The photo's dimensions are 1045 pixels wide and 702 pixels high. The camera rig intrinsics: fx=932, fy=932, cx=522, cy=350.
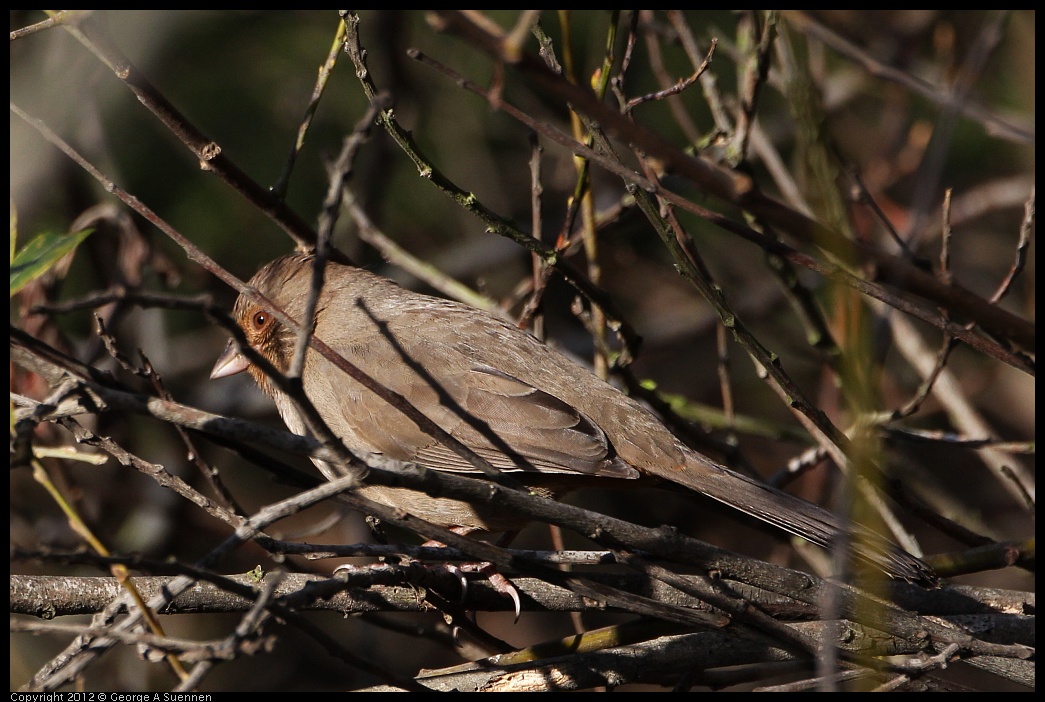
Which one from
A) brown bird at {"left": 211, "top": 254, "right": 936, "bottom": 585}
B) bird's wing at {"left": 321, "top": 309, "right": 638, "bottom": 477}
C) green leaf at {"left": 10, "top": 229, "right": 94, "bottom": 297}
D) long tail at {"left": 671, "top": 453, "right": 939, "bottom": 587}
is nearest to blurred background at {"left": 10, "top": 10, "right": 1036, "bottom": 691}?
brown bird at {"left": 211, "top": 254, "right": 936, "bottom": 585}

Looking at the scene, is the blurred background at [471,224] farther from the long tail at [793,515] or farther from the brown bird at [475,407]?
the long tail at [793,515]

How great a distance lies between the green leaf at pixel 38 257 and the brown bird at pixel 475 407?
0.89m

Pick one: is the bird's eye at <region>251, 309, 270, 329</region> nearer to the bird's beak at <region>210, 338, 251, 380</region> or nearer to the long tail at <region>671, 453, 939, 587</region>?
the bird's beak at <region>210, 338, 251, 380</region>

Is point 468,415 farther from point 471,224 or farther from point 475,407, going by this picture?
point 471,224

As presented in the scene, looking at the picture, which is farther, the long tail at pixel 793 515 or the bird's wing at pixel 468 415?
the bird's wing at pixel 468 415

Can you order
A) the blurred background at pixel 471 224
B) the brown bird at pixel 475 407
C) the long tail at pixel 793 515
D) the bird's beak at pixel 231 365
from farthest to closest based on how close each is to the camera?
the blurred background at pixel 471 224, the bird's beak at pixel 231 365, the brown bird at pixel 475 407, the long tail at pixel 793 515

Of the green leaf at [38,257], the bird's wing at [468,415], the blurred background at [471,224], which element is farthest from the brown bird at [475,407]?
the green leaf at [38,257]

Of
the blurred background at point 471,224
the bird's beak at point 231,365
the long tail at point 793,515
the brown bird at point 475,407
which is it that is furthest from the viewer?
the blurred background at point 471,224

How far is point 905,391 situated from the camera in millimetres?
7242

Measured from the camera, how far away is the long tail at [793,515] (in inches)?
128

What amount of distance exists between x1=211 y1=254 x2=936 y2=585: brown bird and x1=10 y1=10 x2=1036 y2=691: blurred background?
2.26ft

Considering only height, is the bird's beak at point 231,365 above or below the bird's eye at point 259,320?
below

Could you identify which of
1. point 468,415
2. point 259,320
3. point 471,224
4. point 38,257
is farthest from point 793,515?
point 471,224

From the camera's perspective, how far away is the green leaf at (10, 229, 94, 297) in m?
3.29
